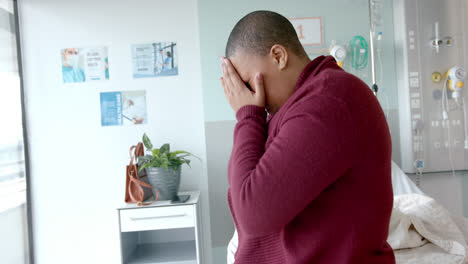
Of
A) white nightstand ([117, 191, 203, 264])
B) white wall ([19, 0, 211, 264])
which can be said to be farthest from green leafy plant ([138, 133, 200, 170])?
white wall ([19, 0, 211, 264])

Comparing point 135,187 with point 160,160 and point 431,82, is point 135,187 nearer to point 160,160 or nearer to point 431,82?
point 160,160

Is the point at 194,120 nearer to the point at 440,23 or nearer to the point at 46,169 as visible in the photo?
the point at 46,169

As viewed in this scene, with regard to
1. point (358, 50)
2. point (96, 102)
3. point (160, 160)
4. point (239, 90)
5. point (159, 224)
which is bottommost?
point (159, 224)

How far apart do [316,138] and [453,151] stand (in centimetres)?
245

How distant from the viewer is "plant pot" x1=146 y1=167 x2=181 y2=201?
2.17 meters

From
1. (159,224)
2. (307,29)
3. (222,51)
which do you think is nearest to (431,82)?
(307,29)

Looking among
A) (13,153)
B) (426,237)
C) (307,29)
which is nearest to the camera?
(426,237)

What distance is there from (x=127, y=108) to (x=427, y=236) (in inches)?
80.7

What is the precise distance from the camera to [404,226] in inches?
49.6

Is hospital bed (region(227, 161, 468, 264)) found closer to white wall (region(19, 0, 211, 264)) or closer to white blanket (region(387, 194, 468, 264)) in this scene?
Result: white blanket (region(387, 194, 468, 264))

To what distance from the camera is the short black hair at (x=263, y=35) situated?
67cm

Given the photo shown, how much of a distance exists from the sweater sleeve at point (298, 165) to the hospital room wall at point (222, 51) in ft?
6.42

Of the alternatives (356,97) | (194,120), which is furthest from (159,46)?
(356,97)

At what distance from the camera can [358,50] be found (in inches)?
99.2
